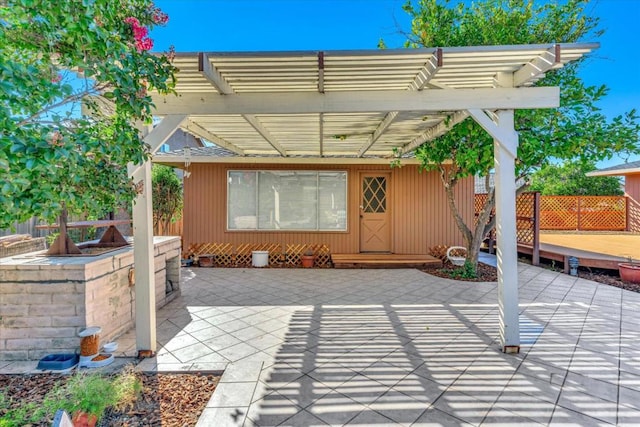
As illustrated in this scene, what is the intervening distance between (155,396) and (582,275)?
7324 mm

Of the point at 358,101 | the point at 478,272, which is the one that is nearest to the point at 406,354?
the point at 358,101

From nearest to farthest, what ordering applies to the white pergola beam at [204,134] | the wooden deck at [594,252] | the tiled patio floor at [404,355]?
the tiled patio floor at [404,355], the white pergola beam at [204,134], the wooden deck at [594,252]

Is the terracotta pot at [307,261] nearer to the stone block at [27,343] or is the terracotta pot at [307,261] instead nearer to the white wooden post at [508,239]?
the white wooden post at [508,239]

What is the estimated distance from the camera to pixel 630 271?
5395 mm

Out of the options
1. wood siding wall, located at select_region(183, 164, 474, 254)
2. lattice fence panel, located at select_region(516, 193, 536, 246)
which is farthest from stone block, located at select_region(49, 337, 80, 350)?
lattice fence panel, located at select_region(516, 193, 536, 246)

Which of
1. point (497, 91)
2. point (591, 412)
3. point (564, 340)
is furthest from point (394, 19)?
point (591, 412)

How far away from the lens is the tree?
3.64 metres

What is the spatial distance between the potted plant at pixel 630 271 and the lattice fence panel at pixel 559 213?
22.8ft

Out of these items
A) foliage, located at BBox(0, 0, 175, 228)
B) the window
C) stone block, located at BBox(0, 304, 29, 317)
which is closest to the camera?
foliage, located at BBox(0, 0, 175, 228)

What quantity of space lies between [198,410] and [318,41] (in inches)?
356

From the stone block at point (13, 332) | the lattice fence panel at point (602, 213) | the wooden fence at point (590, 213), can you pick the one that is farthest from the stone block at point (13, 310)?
the lattice fence panel at point (602, 213)

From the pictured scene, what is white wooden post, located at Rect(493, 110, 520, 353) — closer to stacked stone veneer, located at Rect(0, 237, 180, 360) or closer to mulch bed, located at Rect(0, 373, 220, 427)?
mulch bed, located at Rect(0, 373, 220, 427)

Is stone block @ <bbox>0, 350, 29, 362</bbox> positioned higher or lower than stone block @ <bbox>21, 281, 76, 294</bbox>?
lower

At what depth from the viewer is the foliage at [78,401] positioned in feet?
6.17
